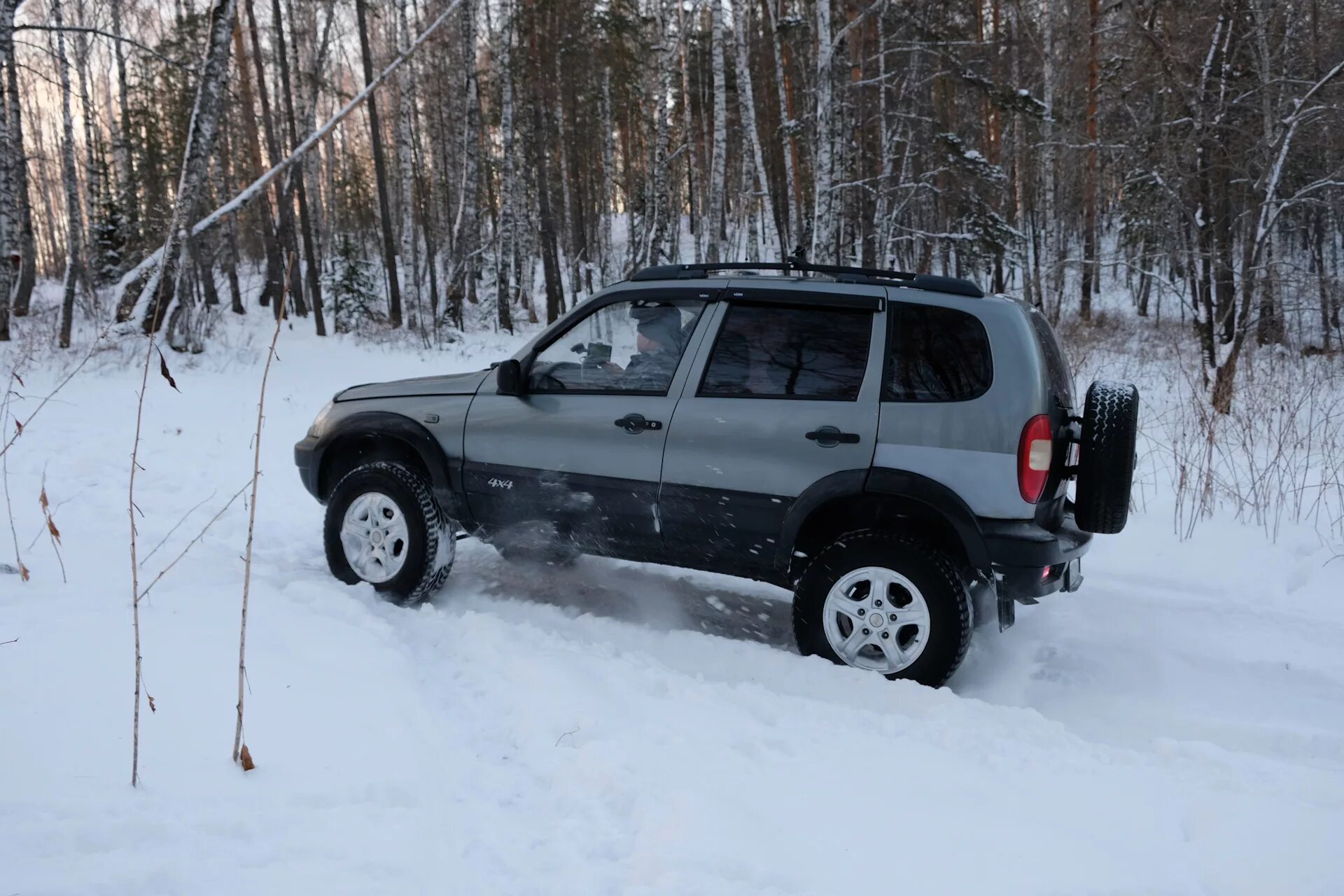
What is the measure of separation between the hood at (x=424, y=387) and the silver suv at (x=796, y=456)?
2 cm

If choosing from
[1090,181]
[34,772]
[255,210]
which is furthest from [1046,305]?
[255,210]

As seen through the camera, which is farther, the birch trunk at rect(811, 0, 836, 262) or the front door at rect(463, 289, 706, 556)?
the birch trunk at rect(811, 0, 836, 262)

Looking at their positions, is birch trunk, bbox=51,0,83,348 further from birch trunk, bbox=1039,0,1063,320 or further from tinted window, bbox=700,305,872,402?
birch trunk, bbox=1039,0,1063,320

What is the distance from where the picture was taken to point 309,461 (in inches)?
204

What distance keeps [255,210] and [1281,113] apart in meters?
28.1

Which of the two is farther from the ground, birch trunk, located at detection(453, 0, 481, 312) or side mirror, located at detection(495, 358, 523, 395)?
birch trunk, located at detection(453, 0, 481, 312)

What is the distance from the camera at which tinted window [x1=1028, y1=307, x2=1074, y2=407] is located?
12.6 ft

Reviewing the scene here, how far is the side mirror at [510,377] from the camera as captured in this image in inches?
180

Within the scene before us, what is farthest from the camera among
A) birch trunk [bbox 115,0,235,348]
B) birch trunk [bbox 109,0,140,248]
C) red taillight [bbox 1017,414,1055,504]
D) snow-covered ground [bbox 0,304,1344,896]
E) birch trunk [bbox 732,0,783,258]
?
birch trunk [bbox 109,0,140,248]

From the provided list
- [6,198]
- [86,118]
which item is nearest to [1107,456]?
[6,198]

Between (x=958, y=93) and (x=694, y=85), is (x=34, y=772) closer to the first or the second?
(x=958, y=93)

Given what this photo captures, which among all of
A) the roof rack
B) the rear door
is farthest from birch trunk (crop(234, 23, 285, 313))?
the rear door

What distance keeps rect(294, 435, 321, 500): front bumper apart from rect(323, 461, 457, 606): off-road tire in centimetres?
29

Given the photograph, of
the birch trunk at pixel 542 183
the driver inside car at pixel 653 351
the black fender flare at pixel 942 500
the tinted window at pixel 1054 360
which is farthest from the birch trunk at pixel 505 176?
the black fender flare at pixel 942 500
